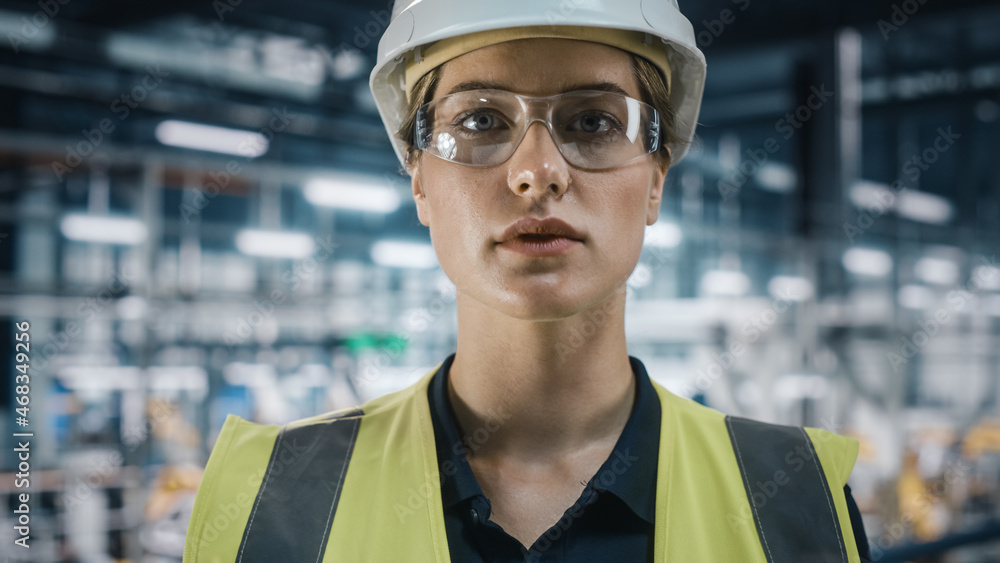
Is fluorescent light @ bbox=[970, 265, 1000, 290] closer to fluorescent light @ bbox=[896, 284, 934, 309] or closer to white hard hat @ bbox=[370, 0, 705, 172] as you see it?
fluorescent light @ bbox=[896, 284, 934, 309]

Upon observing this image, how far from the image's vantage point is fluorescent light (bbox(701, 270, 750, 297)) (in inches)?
586

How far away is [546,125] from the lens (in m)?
1.39

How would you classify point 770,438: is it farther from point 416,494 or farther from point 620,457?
point 416,494

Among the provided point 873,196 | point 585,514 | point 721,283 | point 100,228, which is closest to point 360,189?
point 100,228

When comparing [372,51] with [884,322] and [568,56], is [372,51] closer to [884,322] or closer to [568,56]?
[884,322]

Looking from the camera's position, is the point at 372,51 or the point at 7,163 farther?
the point at 372,51

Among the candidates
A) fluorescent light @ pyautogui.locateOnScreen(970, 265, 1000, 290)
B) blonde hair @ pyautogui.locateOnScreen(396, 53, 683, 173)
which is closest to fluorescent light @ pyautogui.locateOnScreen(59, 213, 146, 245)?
blonde hair @ pyautogui.locateOnScreen(396, 53, 683, 173)

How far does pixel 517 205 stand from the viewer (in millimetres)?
1355

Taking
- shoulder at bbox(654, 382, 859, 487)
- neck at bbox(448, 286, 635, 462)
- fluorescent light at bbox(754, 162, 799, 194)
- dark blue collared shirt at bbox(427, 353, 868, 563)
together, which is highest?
fluorescent light at bbox(754, 162, 799, 194)

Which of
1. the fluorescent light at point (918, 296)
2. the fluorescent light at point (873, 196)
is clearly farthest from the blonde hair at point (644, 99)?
the fluorescent light at point (918, 296)

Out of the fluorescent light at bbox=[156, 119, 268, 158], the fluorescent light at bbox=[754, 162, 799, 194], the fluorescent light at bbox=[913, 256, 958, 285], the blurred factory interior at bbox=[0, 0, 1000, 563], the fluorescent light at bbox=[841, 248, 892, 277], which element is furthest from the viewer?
the fluorescent light at bbox=[754, 162, 799, 194]

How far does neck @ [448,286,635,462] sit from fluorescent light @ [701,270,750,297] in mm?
13533

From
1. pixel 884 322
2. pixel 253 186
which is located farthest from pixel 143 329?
pixel 884 322

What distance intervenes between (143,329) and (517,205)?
525 centimetres
